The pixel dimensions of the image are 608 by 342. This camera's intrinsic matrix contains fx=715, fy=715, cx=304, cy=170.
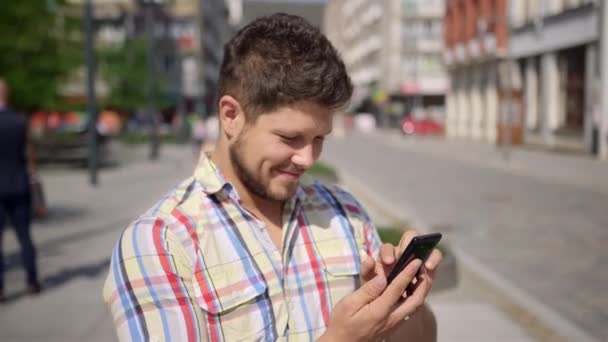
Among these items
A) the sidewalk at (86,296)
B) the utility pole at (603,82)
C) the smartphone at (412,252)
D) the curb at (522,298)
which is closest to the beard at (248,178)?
the smartphone at (412,252)

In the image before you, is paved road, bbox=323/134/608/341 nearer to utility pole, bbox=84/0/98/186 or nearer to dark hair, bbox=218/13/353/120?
dark hair, bbox=218/13/353/120

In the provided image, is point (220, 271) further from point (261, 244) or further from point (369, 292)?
point (369, 292)

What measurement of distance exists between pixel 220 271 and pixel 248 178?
10.3 inches

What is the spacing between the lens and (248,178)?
5.80 feet

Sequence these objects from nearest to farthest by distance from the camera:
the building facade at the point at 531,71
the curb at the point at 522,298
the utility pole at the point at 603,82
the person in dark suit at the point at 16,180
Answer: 1. the curb at the point at 522,298
2. the person in dark suit at the point at 16,180
3. the utility pole at the point at 603,82
4. the building facade at the point at 531,71

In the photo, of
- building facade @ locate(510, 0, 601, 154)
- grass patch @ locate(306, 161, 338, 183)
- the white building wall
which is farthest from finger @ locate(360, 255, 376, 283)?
the white building wall

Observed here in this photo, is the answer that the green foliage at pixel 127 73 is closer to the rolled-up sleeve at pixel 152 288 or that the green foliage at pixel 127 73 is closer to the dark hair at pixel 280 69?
the dark hair at pixel 280 69

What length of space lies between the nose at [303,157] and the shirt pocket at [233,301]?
274 millimetres

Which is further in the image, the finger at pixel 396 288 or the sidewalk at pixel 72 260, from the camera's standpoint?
the sidewalk at pixel 72 260

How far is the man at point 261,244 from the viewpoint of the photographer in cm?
153

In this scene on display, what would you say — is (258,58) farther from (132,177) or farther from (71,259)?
(132,177)

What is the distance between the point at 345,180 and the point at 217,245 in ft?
50.8

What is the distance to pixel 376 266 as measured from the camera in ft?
5.63

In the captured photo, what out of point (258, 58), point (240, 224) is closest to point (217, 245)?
point (240, 224)
